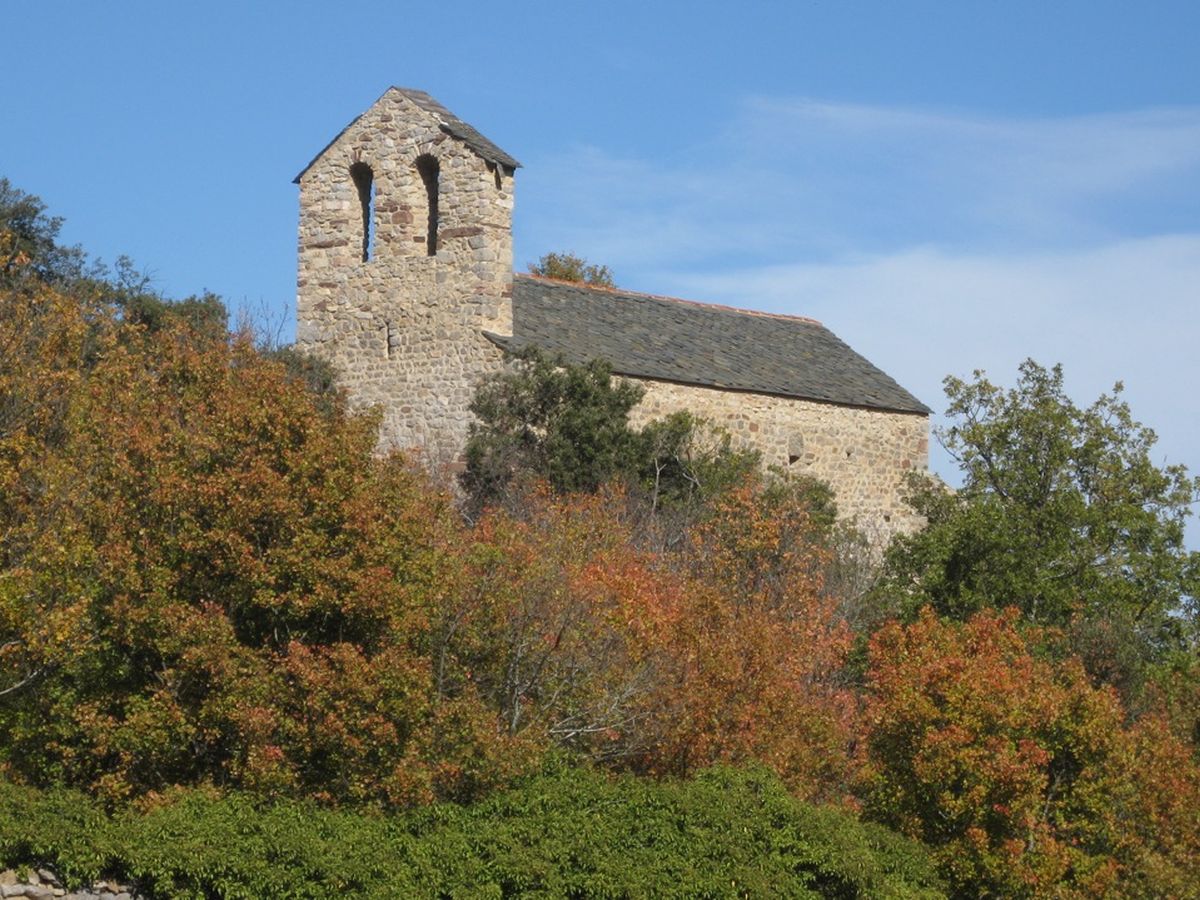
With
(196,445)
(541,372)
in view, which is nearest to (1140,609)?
(541,372)

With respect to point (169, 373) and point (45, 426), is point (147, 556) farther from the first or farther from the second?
point (169, 373)

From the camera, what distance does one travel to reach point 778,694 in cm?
1994

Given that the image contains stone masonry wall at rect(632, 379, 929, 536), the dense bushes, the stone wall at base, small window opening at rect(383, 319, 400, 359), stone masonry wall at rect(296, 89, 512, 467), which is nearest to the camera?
the dense bushes

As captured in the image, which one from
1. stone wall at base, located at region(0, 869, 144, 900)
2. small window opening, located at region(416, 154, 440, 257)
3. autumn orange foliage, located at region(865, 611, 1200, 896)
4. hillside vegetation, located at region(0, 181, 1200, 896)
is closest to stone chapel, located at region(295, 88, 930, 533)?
small window opening, located at region(416, 154, 440, 257)

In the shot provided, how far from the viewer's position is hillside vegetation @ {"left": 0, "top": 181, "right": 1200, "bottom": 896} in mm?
16312

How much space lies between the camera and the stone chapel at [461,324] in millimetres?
28703

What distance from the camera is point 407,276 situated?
2952 centimetres

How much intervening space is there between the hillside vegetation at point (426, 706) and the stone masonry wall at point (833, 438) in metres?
6.88

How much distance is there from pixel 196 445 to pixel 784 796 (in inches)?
257

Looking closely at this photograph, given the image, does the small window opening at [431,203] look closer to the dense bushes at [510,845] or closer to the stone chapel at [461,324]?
the stone chapel at [461,324]

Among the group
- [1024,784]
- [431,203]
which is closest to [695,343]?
[431,203]

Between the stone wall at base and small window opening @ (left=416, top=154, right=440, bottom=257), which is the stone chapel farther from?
the stone wall at base

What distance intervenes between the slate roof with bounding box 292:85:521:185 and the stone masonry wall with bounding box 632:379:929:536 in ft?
13.7

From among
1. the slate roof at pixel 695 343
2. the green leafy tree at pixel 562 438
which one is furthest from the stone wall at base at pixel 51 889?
the slate roof at pixel 695 343
